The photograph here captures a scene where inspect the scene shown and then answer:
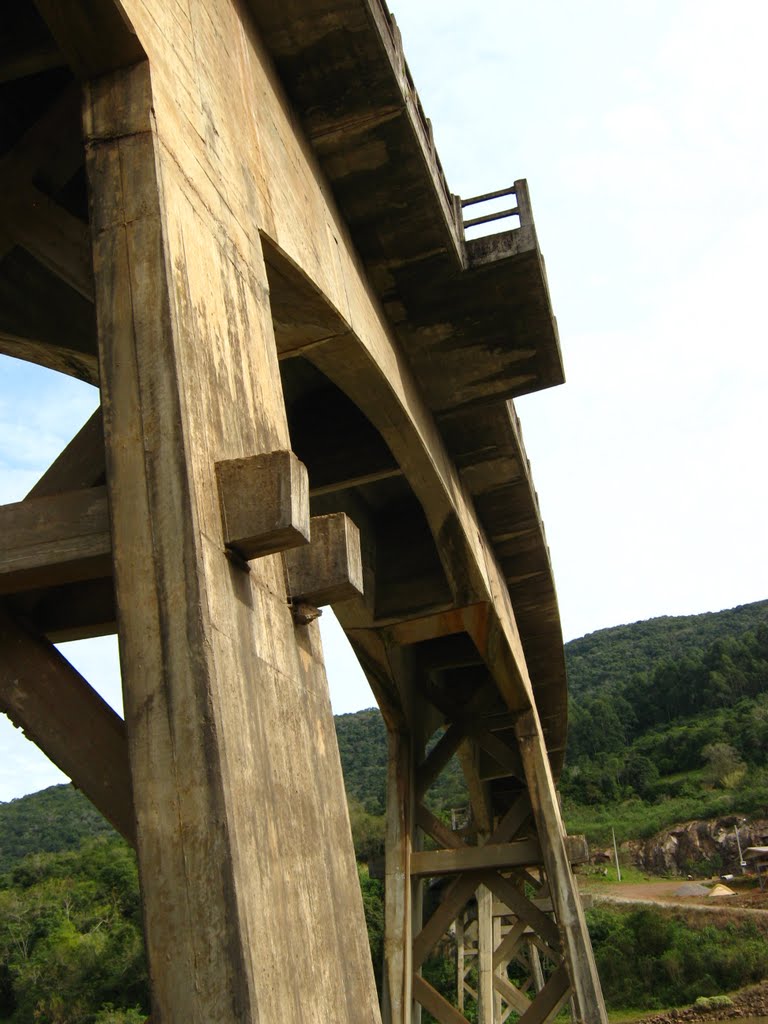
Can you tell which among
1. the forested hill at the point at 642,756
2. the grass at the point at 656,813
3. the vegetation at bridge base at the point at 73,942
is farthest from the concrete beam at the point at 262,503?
the grass at the point at 656,813

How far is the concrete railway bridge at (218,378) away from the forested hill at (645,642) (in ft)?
291

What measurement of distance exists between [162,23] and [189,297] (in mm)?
1057

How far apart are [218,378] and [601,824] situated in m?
62.1

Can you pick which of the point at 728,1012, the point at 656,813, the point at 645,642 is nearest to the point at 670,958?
the point at 728,1012

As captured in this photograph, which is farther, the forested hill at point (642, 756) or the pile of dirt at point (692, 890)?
the forested hill at point (642, 756)

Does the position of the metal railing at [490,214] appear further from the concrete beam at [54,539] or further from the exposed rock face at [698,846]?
the exposed rock face at [698,846]

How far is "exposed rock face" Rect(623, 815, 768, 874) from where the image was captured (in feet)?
178

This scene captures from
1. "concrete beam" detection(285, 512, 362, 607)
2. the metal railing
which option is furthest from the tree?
"concrete beam" detection(285, 512, 362, 607)

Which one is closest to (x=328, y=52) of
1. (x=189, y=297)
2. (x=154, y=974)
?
(x=189, y=297)

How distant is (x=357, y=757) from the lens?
78.6 m

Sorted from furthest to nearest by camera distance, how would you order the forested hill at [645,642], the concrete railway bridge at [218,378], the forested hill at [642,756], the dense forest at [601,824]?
the forested hill at [645,642], the forested hill at [642,756], the dense forest at [601,824], the concrete railway bridge at [218,378]

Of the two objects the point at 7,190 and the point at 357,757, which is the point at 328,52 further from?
the point at 357,757

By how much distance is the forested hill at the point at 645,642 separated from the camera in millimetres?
97500

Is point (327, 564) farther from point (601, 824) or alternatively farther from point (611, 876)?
point (601, 824)
